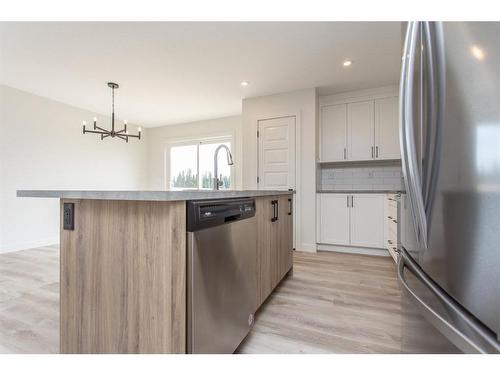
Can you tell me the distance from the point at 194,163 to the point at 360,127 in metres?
3.69

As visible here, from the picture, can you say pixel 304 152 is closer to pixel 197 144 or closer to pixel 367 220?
pixel 367 220

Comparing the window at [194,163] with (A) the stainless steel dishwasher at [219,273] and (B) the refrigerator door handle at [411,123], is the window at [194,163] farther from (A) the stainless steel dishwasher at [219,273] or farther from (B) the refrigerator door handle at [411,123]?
(B) the refrigerator door handle at [411,123]

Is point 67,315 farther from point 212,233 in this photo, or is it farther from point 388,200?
point 388,200

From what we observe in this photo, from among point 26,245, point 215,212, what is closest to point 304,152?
point 215,212

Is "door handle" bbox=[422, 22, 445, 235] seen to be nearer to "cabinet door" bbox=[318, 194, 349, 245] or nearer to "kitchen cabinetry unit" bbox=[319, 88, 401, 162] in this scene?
"cabinet door" bbox=[318, 194, 349, 245]

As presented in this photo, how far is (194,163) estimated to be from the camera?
5566mm

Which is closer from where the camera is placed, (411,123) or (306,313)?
(411,123)

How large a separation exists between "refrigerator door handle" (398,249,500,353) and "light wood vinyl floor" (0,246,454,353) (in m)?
0.10

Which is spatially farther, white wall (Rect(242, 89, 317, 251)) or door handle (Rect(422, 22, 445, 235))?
white wall (Rect(242, 89, 317, 251))

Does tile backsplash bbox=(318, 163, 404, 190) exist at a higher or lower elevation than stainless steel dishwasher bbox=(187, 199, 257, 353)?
higher

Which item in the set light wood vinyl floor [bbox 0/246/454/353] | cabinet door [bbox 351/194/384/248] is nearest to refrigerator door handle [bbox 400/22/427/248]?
light wood vinyl floor [bbox 0/246/454/353]

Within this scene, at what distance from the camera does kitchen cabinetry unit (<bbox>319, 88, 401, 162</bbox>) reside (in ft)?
11.1

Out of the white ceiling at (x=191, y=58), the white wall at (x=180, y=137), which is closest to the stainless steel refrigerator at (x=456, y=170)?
the white ceiling at (x=191, y=58)

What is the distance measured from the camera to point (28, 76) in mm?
3152
